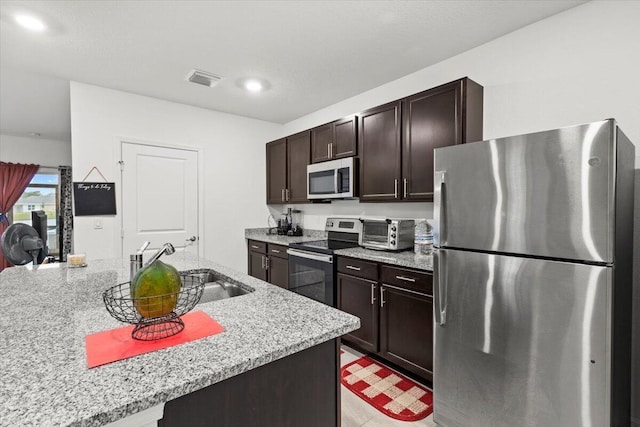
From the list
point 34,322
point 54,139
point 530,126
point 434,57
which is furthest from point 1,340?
point 54,139

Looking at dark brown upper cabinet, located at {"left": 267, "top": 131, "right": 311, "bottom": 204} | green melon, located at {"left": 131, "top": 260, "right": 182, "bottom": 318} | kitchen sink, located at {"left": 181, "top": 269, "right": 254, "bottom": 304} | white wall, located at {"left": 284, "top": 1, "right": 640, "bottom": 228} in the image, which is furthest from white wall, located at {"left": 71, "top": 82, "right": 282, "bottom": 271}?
green melon, located at {"left": 131, "top": 260, "right": 182, "bottom": 318}

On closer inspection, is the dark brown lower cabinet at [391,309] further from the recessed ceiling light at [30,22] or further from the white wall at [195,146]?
the recessed ceiling light at [30,22]

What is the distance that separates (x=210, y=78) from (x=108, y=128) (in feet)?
4.07

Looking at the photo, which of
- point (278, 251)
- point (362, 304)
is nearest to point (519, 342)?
point (362, 304)

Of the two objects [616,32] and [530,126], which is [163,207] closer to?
[530,126]

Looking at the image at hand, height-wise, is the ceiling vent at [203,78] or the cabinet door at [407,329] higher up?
the ceiling vent at [203,78]

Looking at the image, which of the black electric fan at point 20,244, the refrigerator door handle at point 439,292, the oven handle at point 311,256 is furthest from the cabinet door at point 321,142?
the black electric fan at point 20,244

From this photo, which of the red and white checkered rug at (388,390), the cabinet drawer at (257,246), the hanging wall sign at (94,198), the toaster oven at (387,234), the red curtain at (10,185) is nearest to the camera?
the red and white checkered rug at (388,390)

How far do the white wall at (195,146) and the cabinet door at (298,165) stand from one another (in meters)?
0.61

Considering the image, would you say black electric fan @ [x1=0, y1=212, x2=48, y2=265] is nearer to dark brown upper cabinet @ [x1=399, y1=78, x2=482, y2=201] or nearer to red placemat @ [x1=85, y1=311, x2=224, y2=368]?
red placemat @ [x1=85, y1=311, x2=224, y2=368]

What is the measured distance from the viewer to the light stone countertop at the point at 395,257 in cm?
216

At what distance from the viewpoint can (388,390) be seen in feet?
7.11

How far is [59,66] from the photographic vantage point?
270cm

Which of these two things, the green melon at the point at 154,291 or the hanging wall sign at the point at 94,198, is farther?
the hanging wall sign at the point at 94,198
